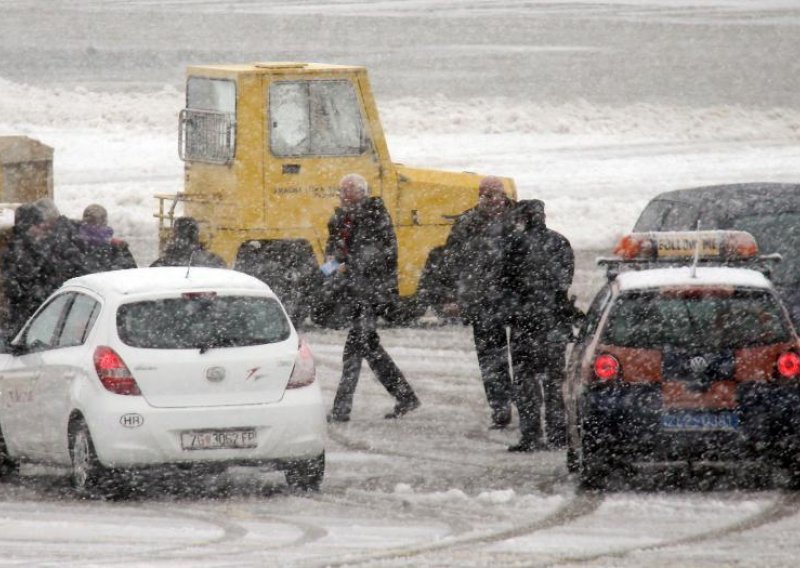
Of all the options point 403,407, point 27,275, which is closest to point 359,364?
point 403,407

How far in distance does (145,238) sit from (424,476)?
16516 mm

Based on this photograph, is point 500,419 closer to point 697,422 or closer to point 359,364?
point 359,364

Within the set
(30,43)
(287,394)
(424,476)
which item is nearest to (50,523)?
Answer: (287,394)

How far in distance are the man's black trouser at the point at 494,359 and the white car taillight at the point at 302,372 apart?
2.52 m

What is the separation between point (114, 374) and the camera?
10945mm

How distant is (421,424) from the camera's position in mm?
14227

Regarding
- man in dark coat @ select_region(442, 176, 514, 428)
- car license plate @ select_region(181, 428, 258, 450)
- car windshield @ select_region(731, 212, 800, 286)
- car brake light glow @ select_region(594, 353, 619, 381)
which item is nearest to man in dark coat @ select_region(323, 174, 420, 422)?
man in dark coat @ select_region(442, 176, 514, 428)

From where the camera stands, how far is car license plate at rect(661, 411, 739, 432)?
1088 cm

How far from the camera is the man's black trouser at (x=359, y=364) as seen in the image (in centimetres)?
1438

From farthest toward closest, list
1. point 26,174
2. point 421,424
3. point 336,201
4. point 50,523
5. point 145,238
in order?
point 145,238 < point 26,174 < point 336,201 < point 421,424 < point 50,523

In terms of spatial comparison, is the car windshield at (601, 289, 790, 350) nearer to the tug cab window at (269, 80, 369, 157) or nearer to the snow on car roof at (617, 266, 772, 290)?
the snow on car roof at (617, 266, 772, 290)

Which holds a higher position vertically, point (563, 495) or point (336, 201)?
point (336, 201)

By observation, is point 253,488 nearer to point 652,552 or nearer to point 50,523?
point 50,523

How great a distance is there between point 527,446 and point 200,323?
2.76m
